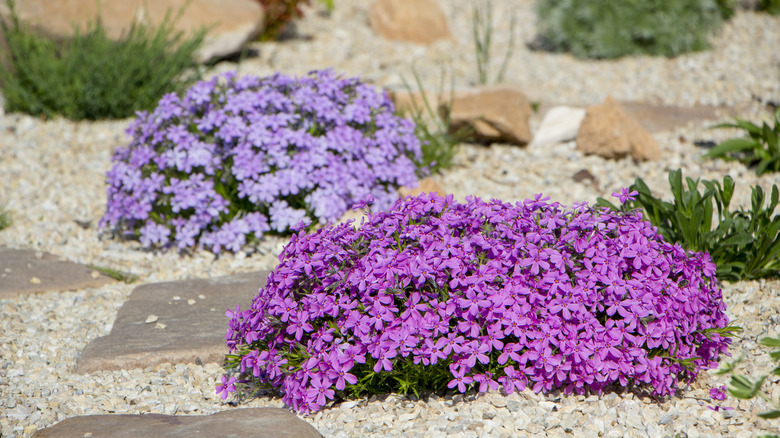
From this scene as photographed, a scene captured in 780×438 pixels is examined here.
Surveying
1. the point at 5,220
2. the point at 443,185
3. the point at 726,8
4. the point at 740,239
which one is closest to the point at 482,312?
the point at 740,239

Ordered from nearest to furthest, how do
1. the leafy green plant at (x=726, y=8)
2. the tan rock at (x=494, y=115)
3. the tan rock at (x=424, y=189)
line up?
the tan rock at (x=424, y=189), the tan rock at (x=494, y=115), the leafy green plant at (x=726, y=8)

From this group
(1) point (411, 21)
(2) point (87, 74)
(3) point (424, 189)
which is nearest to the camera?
(3) point (424, 189)

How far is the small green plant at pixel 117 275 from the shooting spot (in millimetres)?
3811

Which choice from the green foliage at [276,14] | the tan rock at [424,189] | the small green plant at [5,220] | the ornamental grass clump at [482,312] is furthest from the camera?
the green foliage at [276,14]

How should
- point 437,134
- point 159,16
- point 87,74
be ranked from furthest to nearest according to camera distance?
point 159,16 < point 87,74 < point 437,134

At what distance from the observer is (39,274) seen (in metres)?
3.76

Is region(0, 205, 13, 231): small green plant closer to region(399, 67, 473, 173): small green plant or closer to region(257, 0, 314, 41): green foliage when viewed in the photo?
region(399, 67, 473, 173): small green plant

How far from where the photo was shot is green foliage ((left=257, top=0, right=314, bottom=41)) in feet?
26.0

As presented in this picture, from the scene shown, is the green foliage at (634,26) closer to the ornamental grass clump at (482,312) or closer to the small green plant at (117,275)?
the ornamental grass clump at (482,312)

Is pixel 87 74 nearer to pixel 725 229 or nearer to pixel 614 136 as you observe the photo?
pixel 614 136

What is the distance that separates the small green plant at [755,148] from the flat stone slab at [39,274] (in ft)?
13.2

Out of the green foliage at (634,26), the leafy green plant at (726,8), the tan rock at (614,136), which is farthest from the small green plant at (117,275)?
the leafy green plant at (726,8)

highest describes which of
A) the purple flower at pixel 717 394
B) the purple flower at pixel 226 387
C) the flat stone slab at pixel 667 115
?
the flat stone slab at pixel 667 115

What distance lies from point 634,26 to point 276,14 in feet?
13.1
